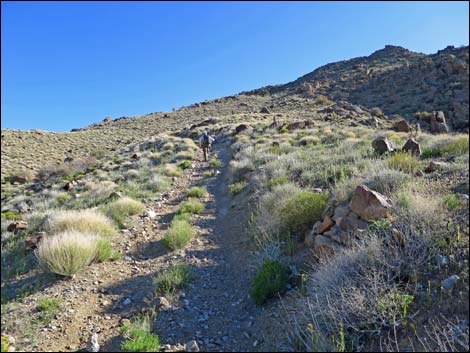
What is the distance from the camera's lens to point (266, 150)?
1571 cm

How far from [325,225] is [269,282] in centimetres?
133

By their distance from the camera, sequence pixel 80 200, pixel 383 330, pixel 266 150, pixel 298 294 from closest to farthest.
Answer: pixel 383 330
pixel 298 294
pixel 80 200
pixel 266 150

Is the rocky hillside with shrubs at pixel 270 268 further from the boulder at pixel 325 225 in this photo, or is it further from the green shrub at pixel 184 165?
the green shrub at pixel 184 165

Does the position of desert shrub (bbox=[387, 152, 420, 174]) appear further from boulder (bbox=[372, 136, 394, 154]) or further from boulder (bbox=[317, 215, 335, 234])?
boulder (bbox=[317, 215, 335, 234])

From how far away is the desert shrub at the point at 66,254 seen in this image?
18.4 feet

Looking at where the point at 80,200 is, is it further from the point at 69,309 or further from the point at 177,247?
the point at 69,309

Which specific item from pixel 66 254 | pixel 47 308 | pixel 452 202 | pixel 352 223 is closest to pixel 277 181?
pixel 352 223

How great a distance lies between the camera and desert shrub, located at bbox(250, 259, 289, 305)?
4758mm

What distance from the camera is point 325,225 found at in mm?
5387

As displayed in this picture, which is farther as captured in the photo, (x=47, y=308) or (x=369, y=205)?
(x=369, y=205)

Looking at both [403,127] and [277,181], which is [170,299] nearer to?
[277,181]

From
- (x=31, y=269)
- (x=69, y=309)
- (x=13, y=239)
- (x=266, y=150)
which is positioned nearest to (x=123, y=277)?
(x=69, y=309)

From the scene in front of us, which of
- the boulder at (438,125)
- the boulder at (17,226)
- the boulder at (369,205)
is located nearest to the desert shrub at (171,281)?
the boulder at (369,205)

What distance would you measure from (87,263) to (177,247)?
1.76 meters
